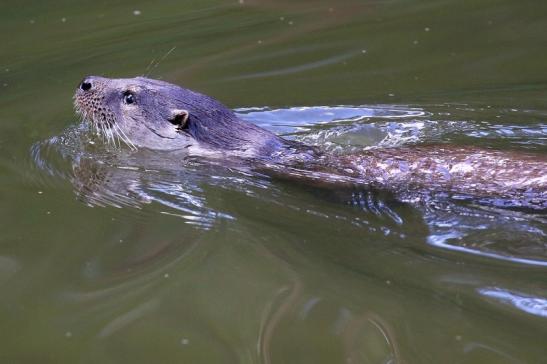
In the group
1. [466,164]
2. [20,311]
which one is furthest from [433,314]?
[20,311]

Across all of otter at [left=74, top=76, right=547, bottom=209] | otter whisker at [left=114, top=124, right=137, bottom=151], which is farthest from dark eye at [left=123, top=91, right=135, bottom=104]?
otter whisker at [left=114, top=124, right=137, bottom=151]

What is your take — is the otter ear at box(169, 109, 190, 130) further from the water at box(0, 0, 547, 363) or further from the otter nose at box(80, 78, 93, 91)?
the otter nose at box(80, 78, 93, 91)

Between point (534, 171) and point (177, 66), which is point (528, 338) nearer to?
point (534, 171)

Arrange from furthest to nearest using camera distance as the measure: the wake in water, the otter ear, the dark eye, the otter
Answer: the dark eye < the otter ear < the otter < the wake in water

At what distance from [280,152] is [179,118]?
56 cm

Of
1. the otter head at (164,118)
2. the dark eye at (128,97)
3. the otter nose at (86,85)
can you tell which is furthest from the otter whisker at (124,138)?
the otter nose at (86,85)

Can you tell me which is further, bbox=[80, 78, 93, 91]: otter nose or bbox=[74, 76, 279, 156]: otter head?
bbox=[80, 78, 93, 91]: otter nose

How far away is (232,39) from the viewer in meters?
6.24

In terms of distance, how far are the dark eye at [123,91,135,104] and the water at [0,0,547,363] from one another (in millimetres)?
297

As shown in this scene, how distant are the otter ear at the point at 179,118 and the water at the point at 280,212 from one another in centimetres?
19

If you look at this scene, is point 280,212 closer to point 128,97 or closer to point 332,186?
point 332,186

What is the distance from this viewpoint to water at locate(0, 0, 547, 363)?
2932mm

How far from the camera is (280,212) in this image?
3869 mm

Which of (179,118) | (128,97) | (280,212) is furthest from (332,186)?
(128,97)
